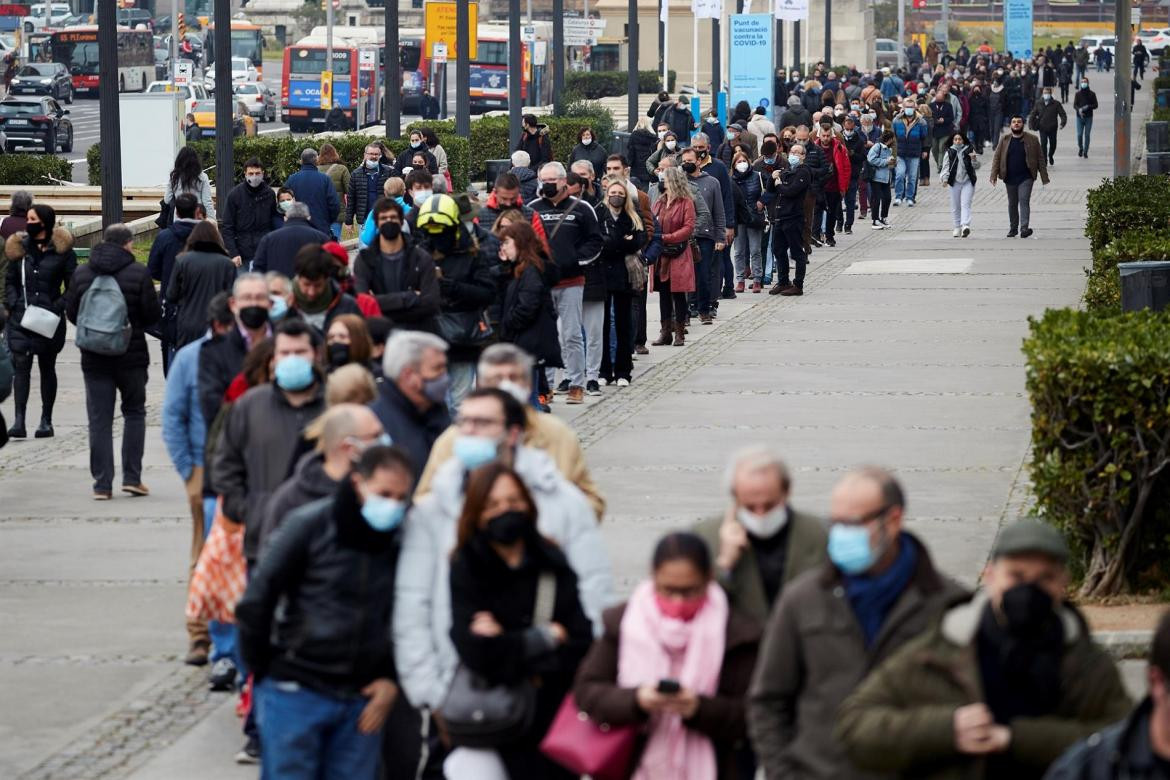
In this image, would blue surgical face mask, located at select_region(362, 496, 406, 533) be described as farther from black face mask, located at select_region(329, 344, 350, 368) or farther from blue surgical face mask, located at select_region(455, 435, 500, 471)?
black face mask, located at select_region(329, 344, 350, 368)

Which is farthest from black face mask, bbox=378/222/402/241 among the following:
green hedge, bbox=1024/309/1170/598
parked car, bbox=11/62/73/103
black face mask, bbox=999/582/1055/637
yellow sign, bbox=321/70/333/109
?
parked car, bbox=11/62/73/103

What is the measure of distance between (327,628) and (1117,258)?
10.7m

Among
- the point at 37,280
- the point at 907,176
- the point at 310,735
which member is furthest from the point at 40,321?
the point at 907,176

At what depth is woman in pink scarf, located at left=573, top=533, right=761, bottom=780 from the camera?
A: 19.2 feet

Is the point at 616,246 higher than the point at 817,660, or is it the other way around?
the point at 616,246

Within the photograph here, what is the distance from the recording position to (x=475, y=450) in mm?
6836

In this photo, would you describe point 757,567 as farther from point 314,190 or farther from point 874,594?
point 314,190

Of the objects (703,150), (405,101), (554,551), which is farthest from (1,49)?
(554,551)

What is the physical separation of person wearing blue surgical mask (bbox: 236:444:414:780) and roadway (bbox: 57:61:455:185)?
3796cm

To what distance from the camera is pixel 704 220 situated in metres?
20.6

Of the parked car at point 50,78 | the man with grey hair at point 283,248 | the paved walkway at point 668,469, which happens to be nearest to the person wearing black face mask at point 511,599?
the paved walkway at point 668,469

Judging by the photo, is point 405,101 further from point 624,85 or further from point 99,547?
point 99,547

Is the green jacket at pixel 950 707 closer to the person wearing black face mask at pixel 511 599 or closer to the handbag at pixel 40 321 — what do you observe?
the person wearing black face mask at pixel 511 599

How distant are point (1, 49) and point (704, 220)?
7837 centimetres
